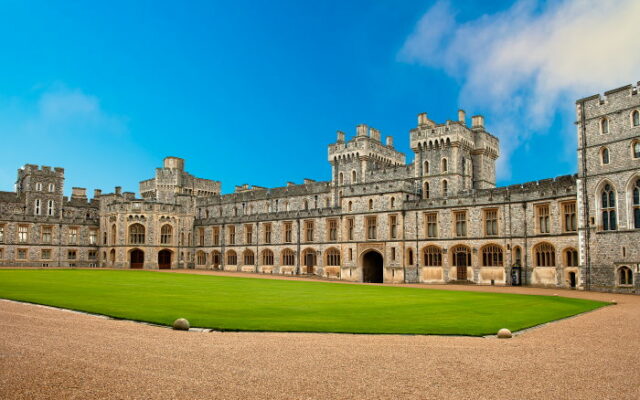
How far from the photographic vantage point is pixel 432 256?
44188mm

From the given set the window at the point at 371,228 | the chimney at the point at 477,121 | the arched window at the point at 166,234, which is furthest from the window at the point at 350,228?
the arched window at the point at 166,234

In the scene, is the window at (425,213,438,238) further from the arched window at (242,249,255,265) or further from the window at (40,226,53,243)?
the window at (40,226,53,243)

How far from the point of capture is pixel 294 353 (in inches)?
416

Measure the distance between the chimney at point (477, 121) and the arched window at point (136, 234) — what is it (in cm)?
3850

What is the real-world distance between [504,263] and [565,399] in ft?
110

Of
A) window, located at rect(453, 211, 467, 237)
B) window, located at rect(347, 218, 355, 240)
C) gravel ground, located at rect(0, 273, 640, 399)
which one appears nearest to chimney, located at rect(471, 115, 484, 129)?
window, located at rect(453, 211, 467, 237)

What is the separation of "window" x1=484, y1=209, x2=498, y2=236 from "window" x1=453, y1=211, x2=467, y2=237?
5.85 ft

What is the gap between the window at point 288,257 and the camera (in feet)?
184

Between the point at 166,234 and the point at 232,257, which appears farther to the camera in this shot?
the point at 166,234

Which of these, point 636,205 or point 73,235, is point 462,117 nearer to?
point 636,205

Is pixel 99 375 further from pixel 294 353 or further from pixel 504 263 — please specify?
pixel 504 263

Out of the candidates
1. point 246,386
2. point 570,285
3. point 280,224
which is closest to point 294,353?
point 246,386

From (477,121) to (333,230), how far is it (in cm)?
1750

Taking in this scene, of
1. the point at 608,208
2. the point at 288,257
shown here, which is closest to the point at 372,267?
the point at 288,257
